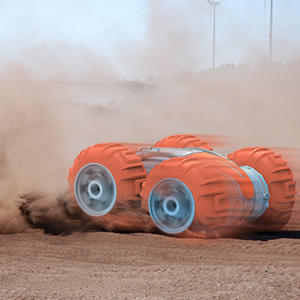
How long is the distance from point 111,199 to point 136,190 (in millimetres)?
464

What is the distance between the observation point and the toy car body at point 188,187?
16.9 ft

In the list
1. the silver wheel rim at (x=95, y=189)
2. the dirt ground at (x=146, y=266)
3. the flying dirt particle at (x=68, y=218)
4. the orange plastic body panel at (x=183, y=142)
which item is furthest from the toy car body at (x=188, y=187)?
the orange plastic body panel at (x=183, y=142)

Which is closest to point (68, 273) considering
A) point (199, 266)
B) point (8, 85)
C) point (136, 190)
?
point (199, 266)

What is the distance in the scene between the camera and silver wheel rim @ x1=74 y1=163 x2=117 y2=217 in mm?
6082

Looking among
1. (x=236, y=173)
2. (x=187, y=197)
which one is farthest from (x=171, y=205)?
(x=236, y=173)

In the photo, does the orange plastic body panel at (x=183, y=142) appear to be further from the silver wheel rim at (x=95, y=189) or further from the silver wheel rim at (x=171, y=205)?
the silver wheel rim at (x=171, y=205)

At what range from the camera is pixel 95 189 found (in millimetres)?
6211

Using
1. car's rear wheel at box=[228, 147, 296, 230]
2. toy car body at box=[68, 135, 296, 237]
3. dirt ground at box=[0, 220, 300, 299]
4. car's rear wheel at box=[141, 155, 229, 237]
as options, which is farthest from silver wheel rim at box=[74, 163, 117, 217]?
car's rear wheel at box=[228, 147, 296, 230]

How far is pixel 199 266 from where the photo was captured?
14.8ft

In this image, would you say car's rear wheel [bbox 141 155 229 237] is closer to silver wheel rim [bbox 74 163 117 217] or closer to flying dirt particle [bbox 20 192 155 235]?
flying dirt particle [bbox 20 192 155 235]

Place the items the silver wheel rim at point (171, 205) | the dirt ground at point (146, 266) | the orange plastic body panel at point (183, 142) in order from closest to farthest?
the dirt ground at point (146, 266)
the silver wheel rim at point (171, 205)
the orange plastic body panel at point (183, 142)

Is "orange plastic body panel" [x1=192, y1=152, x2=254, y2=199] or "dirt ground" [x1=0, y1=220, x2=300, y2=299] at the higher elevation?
"orange plastic body panel" [x1=192, y1=152, x2=254, y2=199]

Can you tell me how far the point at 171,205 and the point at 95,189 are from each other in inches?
54.5

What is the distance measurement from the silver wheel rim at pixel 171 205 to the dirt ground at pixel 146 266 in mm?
283
